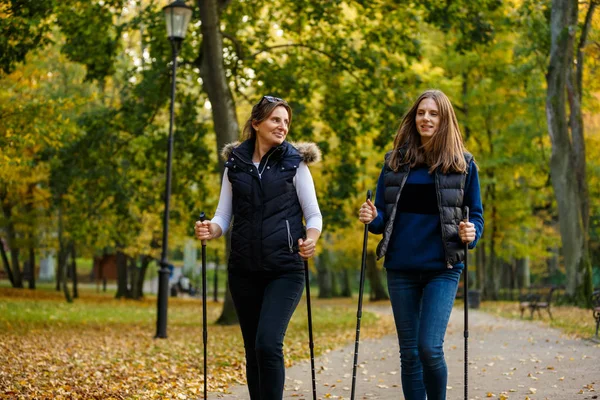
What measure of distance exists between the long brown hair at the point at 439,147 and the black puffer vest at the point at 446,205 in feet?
0.17

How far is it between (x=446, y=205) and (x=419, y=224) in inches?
8.1

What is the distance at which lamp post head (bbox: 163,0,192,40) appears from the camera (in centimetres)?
1681

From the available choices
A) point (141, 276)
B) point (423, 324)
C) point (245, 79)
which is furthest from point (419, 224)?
point (141, 276)

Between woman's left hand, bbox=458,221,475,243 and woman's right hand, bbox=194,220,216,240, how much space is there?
5.18ft

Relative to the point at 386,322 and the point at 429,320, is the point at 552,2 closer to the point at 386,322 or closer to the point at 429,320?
the point at 386,322

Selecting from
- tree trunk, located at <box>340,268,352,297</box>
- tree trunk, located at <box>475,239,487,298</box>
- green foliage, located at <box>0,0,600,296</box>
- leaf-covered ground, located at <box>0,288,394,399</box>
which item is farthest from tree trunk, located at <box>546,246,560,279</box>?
leaf-covered ground, located at <box>0,288,394,399</box>

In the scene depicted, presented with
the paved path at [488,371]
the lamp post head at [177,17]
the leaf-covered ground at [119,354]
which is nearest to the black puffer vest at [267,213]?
the leaf-covered ground at [119,354]

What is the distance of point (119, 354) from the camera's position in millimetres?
12805

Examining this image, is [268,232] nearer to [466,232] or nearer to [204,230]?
[204,230]

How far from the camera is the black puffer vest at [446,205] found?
570 cm

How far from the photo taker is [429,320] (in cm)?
559

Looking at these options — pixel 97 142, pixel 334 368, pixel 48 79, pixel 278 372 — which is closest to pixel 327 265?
pixel 48 79

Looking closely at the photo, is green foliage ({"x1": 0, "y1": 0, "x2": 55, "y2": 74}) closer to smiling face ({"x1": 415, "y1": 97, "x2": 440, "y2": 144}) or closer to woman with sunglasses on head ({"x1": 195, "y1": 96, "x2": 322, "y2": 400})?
woman with sunglasses on head ({"x1": 195, "y1": 96, "x2": 322, "y2": 400})

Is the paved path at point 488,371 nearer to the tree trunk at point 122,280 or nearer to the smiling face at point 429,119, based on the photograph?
the smiling face at point 429,119
